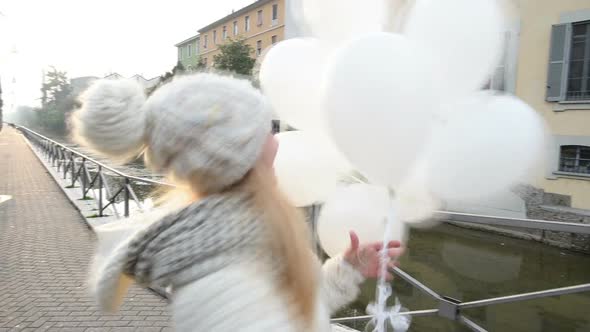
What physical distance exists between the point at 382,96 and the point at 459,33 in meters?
0.35

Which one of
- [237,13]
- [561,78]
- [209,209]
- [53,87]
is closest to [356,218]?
[209,209]

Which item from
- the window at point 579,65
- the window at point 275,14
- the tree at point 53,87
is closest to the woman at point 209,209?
the window at point 579,65

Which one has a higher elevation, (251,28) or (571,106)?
(251,28)

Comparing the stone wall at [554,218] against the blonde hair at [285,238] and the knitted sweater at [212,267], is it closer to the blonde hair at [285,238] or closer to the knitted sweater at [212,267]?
the blonde hair at [285,238]

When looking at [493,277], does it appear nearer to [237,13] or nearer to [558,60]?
[558,60]

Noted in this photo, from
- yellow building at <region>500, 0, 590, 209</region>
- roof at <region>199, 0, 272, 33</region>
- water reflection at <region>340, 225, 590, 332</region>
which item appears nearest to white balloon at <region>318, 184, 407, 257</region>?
water reflection at <region>340, 225, 590, 332</region>

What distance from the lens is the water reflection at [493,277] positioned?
5250 mm

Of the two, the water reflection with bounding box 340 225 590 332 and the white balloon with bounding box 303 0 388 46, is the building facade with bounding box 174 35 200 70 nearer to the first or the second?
the water reflection with bounding box 340 225 590 332

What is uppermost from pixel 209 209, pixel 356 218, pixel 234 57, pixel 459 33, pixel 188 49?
pixel 188 49

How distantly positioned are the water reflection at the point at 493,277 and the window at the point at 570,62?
320cm

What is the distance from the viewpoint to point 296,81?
1786mm

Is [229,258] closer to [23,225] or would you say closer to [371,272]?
[371,272]

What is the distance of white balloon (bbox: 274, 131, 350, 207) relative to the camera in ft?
5.89

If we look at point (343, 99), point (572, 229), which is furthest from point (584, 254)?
point (343, 99)
